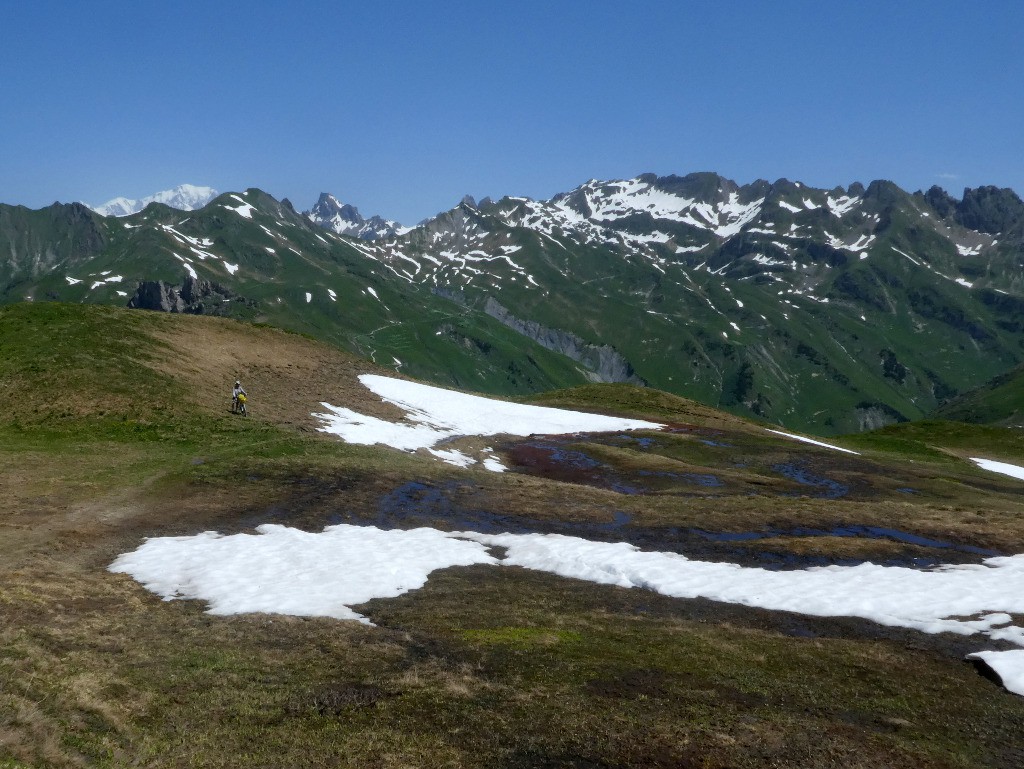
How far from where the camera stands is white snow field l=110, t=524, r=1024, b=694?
21094 millimetres

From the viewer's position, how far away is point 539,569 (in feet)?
87.2

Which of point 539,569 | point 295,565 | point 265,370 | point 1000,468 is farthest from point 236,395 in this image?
point 1000,468

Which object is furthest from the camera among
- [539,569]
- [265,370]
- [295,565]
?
[265,370]

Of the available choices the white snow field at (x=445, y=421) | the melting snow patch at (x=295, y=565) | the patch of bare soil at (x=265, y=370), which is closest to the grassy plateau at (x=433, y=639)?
the melting snow patch at (x=295, y=565)

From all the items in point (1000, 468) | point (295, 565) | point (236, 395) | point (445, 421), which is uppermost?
point (236, 395)

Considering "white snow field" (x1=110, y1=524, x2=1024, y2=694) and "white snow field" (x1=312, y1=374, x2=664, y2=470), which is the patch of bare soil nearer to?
"white snow field" (x1=312, y1=374, x2=664, y2=470)

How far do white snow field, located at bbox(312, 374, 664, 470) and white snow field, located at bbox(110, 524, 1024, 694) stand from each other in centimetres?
2258

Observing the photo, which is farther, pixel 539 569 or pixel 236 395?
pixel 236 395

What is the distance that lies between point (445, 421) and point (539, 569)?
138 ft

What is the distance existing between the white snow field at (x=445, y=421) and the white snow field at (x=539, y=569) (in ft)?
74.1

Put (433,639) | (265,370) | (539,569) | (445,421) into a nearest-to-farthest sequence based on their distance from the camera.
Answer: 1. (433,639)
2. (539,569)
3. (445,421)
4. (265,370)

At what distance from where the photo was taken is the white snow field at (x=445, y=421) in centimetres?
5509

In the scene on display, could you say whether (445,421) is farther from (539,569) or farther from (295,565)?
(295,565)

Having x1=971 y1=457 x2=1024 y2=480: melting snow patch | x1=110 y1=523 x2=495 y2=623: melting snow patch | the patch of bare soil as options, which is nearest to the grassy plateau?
x1=110 y1=523 x2=495 y2=623: melting snow patch
